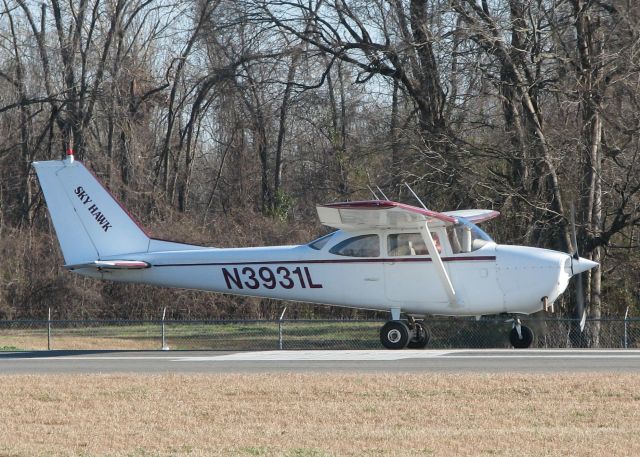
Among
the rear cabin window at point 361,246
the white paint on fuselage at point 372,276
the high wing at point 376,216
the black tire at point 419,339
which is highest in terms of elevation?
the high wing at point 376,216

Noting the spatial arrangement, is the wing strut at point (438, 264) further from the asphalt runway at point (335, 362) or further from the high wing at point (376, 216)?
the asphalt runway at point (335, 362)

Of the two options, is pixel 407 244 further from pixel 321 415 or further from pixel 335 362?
pixel 321 415

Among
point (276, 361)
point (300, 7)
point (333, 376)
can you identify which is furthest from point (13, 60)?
point (333, 376)

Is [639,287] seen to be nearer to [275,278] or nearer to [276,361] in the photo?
[275,278]

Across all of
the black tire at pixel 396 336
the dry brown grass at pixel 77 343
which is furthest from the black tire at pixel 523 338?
the dry brown grass at pixel 77 343

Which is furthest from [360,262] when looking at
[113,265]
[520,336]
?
[113,265]

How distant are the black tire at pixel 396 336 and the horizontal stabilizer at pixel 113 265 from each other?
15.3ft

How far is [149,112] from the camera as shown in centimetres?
4503

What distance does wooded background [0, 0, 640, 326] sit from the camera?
84.1ft

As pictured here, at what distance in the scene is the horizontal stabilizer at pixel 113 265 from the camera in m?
19.6

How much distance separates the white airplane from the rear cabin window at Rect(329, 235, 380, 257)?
18 mm

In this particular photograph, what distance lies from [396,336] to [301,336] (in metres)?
9.01

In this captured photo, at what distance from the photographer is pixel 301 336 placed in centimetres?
2803

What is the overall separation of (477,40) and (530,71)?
1784mm
